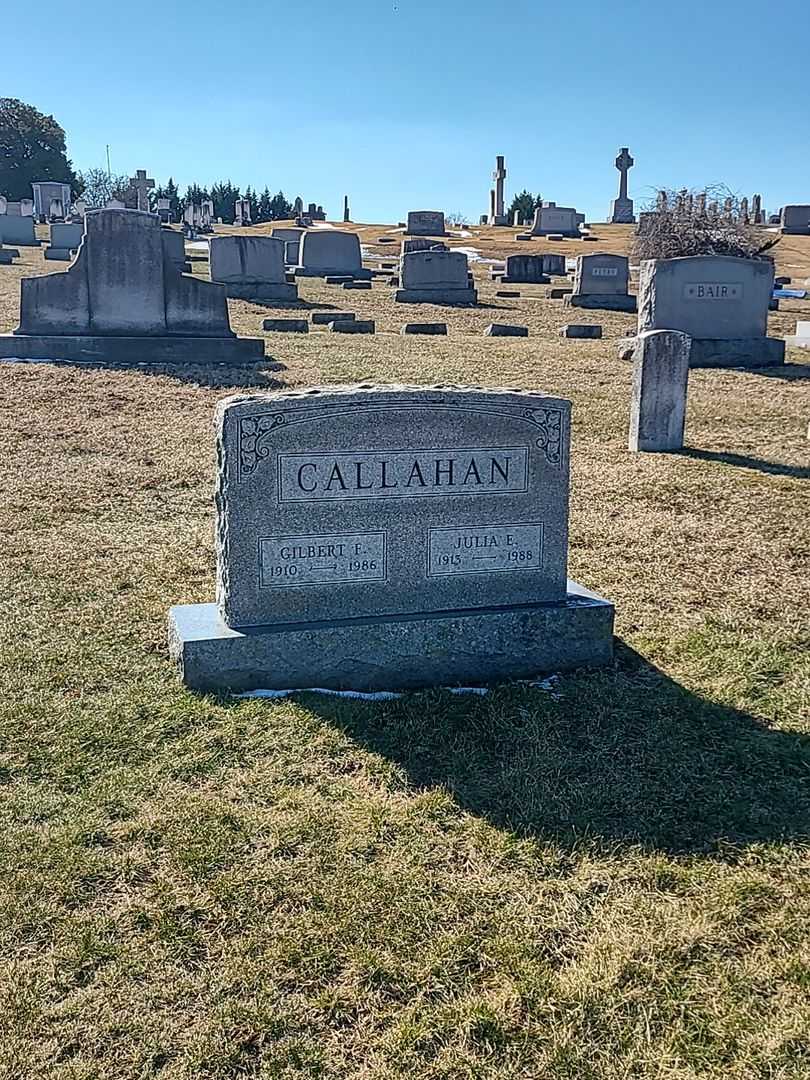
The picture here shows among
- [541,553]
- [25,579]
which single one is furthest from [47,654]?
[541,553]

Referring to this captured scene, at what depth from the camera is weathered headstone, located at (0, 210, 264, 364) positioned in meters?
13.0

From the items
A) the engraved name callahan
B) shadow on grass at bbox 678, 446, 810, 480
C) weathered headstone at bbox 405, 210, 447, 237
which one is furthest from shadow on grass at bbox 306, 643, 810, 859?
weathered headstone at bbox 405, 210, 447, 237

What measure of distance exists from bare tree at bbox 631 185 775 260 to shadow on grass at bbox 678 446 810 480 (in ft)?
42.4

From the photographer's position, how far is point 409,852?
9.60 ft

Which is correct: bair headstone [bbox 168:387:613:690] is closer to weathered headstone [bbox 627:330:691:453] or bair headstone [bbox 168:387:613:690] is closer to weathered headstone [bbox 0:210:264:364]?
weathered headstone [bbox 627:330:691:453]

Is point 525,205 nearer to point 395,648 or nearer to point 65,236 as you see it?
point 65,236

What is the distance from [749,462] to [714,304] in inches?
277

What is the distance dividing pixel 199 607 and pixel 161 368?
29.7ft

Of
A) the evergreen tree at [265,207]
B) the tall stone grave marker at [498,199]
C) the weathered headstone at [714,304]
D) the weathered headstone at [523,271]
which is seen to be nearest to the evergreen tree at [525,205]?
the tall stone grave marker at [498,199]

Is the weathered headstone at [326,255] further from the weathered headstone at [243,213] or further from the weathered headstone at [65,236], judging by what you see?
the weathered headstone at [243,213]

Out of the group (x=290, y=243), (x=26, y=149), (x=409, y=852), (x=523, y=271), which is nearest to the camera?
(x=409, y=852)

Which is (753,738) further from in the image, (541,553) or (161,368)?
(161,368)

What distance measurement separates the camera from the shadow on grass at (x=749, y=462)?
26.5 feet

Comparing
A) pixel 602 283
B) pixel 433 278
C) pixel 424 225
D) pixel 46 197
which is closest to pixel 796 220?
pixel 424 225
